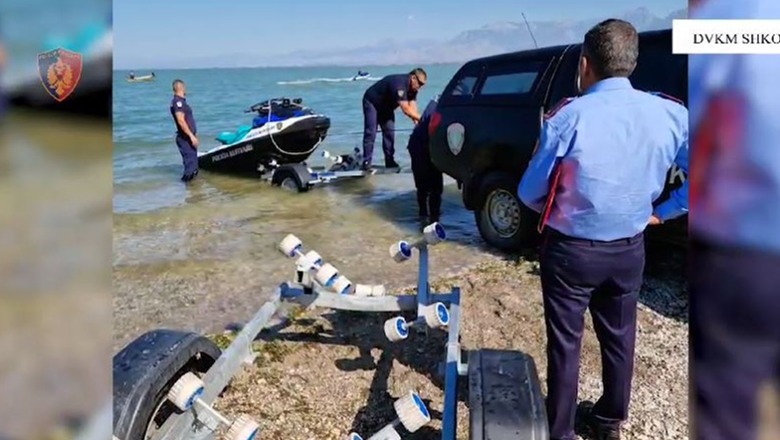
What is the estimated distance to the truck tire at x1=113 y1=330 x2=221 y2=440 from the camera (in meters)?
1.88

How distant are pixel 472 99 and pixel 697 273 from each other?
3.41 meters

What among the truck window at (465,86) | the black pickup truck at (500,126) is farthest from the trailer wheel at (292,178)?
the truck window at (465,86)

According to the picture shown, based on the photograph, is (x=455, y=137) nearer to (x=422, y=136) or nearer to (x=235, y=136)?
(x=422, y=136)

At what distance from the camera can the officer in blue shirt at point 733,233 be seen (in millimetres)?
1245

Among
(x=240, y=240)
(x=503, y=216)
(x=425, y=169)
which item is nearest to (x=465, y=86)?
(x=425, y=169)

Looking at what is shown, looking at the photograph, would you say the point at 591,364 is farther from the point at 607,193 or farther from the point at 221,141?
the point at 221,141

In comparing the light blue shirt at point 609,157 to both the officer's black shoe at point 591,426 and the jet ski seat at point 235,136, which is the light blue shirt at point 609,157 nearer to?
the officer's black shoe at point 591,426

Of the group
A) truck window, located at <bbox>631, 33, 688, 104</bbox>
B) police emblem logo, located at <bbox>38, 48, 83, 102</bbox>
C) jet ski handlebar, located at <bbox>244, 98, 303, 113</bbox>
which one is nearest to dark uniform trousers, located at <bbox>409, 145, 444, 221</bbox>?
truck window, located at <bbox>631, 33, 688, 104</bbox>

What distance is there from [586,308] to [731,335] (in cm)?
65

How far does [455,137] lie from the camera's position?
4.69 meters

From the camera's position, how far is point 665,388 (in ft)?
8.19

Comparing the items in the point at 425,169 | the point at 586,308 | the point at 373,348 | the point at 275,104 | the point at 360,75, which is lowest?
the point at 373,348

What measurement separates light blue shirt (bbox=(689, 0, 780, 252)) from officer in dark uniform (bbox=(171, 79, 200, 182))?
23.0ft

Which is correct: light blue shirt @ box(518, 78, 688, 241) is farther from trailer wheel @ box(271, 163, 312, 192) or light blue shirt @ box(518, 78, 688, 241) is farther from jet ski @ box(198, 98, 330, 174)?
jet ski @ box(198, 98, 330, 174)
